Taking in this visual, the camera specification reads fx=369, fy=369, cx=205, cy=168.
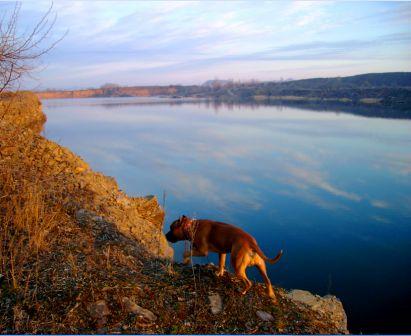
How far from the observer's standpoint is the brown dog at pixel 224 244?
5.08 metres

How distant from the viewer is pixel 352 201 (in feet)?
50.2

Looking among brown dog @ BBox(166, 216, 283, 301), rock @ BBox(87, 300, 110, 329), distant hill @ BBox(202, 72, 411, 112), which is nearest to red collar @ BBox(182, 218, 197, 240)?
brown dog @ BBox(166, 216, 283, 301)

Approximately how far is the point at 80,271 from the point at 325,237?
8908 millimetres

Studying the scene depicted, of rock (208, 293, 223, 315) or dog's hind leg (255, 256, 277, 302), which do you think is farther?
dog's hind leg (255, 256, 277, 302)

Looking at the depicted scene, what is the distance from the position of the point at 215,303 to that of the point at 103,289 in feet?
4.71

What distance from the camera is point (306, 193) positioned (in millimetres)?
16484

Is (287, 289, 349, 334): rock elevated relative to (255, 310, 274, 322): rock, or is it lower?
lower

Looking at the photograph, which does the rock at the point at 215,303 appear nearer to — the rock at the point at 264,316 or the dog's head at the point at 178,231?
the rock at the point at 264,316

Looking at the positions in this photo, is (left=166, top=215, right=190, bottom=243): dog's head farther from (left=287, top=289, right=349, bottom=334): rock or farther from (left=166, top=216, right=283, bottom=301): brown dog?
(left=287, top=289, right=349, bottom=334): rock

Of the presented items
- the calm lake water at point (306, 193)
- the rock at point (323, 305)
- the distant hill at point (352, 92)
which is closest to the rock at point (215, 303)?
the rock at point (323, 305)

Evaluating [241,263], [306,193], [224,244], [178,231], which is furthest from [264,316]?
[306,193]

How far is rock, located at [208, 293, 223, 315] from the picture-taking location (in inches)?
184

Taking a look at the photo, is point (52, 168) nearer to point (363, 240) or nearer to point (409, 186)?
point (363, 240)

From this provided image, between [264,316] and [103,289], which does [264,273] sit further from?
[103,289]
